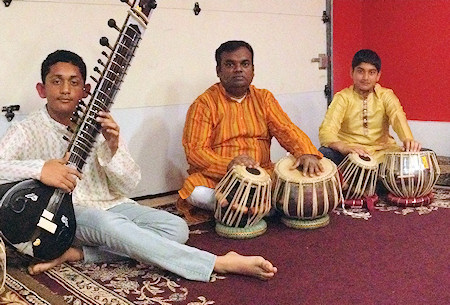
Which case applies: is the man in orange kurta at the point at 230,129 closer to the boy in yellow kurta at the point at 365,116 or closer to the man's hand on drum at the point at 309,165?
the man's hand on drum at the point at 309,165

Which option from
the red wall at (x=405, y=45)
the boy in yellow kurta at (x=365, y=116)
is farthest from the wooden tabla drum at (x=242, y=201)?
the red wall at (x=405, y=45)

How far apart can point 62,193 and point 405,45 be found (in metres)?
3.33

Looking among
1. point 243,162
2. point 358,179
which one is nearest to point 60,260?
point 243,162

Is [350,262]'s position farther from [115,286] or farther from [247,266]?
[115,286]

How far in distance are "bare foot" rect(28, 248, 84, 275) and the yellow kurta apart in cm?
178

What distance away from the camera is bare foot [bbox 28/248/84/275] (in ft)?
7.51

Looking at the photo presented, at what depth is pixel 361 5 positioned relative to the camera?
16.0ft

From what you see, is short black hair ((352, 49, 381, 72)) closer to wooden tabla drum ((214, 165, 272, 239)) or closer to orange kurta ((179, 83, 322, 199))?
orange kurta ((179, 83, 322, 199))

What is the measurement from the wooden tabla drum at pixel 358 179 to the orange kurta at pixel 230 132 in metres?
0.28

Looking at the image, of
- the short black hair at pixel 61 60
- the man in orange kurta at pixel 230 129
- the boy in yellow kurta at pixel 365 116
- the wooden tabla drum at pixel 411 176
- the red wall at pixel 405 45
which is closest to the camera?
the short black hair at pixel 61 60

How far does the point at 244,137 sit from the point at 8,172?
1.40m

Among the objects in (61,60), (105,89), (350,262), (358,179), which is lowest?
(350,262)

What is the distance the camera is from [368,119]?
3.69 meters

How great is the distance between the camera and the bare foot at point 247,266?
2.17 m
